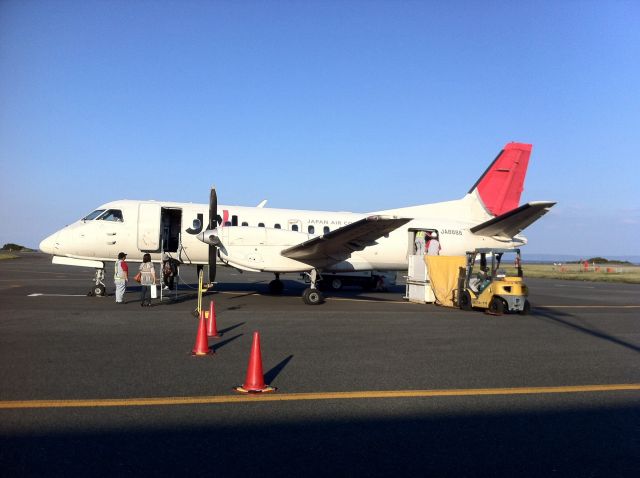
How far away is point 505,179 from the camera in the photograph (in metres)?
21.8

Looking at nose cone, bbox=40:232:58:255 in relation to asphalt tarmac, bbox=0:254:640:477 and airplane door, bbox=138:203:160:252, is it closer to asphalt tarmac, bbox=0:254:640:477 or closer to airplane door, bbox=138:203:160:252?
airplane door, bbox=138:203:160:252

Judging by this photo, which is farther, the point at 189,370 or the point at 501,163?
→ the point at 501,163

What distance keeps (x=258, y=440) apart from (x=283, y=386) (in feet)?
6.25

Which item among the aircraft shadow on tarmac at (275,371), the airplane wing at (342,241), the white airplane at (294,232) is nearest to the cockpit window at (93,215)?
the white airplane at (294,232)

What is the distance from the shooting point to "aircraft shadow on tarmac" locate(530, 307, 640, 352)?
1031 centimetres

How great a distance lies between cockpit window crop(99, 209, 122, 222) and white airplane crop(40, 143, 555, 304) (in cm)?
3

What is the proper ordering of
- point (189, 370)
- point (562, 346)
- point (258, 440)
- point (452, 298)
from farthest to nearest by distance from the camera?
point (452, 298), point (562, 346), point (189, 370), point (258, 440)

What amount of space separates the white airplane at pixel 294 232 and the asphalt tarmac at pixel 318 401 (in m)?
5.11

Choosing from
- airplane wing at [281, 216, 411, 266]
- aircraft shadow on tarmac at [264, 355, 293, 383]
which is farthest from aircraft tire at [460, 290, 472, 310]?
aircraft shadow on tarmac at [264, 355, 293, 383]

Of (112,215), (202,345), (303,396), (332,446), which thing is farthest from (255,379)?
(112,215)

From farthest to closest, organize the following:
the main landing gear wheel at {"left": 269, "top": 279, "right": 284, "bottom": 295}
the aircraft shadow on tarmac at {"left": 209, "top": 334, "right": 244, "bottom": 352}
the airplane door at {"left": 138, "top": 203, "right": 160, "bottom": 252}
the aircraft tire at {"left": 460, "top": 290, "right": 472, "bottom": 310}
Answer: the main landing gear wheel at {"left": 269, "top": 279, "right": 284, "bottom": 295}, the airplane door at {"left": 138, "top": 203, "right": 160, "bottom": 252}, the aircraft tire at {"left": 460, "top": 290, "right": 472, "bottom": 310}, the aircraft shadow on tarmac at {"left": 209, "top": 334, "right": 244, "bottom": 352}

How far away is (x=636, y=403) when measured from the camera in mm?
6070

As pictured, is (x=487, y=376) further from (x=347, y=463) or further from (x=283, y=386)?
(x=347, y=463)

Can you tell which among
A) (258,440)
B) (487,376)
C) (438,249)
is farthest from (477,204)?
(258,440)
